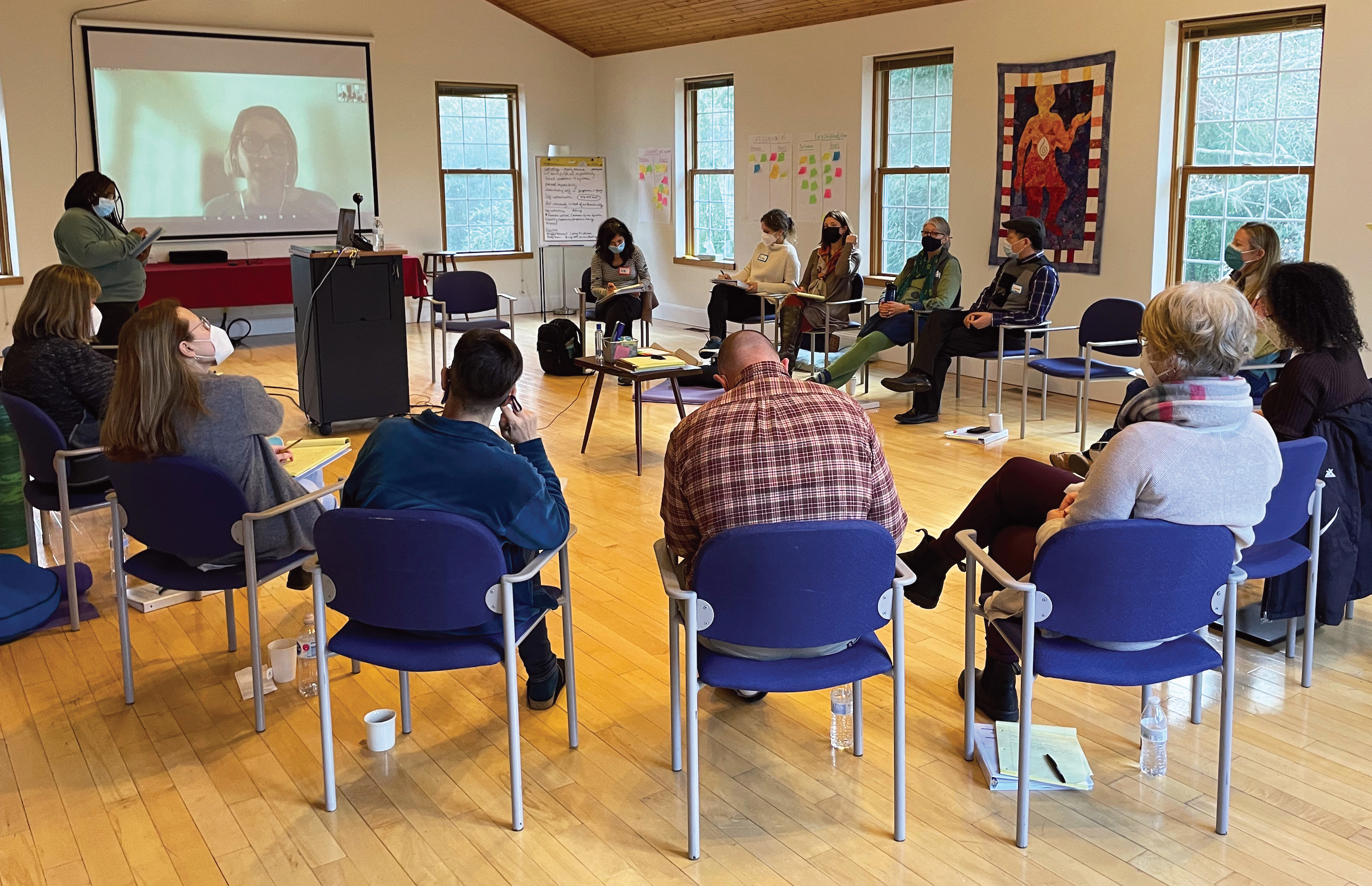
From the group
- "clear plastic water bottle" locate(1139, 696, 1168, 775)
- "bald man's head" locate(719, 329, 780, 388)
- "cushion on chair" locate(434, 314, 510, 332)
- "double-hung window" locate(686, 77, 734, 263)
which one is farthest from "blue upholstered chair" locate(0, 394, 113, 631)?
"double-hung window" locate(686, 77, 734, 263)

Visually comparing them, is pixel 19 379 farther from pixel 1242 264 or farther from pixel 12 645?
pixel 1242 264

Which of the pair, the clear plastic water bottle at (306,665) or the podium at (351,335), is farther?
the podium at (351,335)

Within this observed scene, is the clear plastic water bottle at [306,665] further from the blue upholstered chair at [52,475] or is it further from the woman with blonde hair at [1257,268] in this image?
the woman with blonde hair at [1257,268]

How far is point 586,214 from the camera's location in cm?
1155

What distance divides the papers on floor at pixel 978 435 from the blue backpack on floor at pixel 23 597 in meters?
4.41

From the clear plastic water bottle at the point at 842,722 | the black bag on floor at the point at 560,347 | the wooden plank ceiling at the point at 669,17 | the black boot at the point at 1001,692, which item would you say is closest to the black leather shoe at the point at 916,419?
the black bag on floor at the point at 560,347

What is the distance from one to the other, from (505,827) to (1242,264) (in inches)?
178

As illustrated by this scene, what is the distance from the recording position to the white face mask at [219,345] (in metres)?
3.38

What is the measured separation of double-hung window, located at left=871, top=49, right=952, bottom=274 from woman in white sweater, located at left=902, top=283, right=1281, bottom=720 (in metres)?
6.00

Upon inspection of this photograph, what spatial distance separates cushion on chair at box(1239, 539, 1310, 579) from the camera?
2965 millimetres

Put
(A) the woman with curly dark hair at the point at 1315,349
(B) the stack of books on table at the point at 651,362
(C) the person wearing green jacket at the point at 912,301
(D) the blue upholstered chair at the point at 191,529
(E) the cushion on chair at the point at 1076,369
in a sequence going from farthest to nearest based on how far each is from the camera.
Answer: (C) the person wearing green jacket at the point at 912,301 → (E) the cushion on chair at the point at 1076,369 → (B) the stack of books on table at the point at 651,362 → (A) the woman with curly dark hair at the point at 1315,349 → (D) the blue upholstered chair at the point at 191,529

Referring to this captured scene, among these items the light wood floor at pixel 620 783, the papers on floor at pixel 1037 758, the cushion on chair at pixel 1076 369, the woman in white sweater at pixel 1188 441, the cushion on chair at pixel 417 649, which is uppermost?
the woman in white sweater at pixel 1188 441

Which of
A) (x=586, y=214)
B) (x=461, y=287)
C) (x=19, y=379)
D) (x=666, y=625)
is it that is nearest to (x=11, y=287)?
(x=461, y=287)

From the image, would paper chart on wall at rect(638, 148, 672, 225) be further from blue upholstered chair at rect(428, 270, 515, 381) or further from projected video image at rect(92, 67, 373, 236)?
blue upholstered chair at rect(428, 270, 515, 381)
